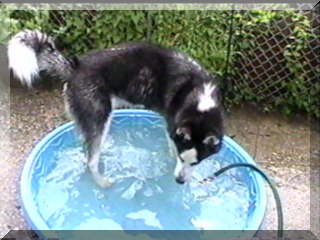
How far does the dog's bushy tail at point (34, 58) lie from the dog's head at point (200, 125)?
73 cm

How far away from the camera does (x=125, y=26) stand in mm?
4457

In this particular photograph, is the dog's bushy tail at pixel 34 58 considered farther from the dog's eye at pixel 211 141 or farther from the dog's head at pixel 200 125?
the dog's eye at pixel 211 141

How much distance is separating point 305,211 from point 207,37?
1.50 meters

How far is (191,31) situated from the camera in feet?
14.8

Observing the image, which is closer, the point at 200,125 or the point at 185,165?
the point at 200,125

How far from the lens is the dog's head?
11.3 feet

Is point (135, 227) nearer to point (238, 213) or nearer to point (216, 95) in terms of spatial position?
point (238, 213)

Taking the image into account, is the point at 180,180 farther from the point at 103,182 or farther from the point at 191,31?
the point at 191,31

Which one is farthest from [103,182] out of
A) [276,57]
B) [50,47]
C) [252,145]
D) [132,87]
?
[276,57]

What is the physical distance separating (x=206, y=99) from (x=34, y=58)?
103cm

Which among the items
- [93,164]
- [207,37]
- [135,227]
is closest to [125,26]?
[207,37]

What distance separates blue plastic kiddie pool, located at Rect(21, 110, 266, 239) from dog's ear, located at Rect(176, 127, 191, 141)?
20.4 inches

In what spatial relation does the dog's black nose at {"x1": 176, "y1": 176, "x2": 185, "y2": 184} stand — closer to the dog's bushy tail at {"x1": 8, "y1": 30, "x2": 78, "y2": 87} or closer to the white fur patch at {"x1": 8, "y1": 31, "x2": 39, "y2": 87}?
the dog's bushy tail at {"x1": 8, "y1": 30, "x2": 78, "y2": 87}

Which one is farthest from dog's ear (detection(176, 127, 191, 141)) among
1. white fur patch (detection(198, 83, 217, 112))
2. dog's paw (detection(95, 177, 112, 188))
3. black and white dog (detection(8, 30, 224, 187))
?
dog's paw (detection(95, 177, 112, 188))
